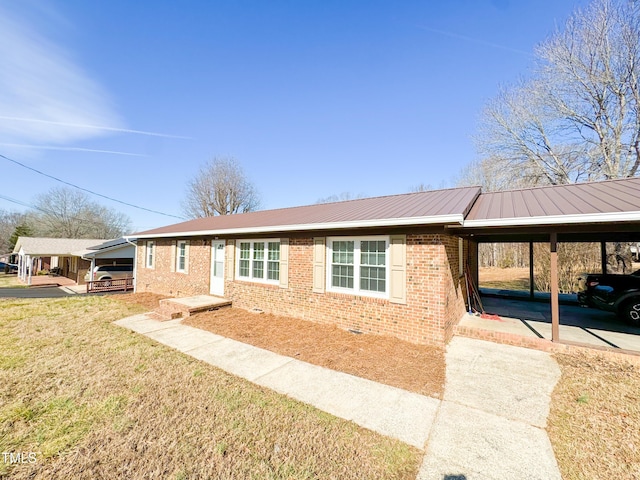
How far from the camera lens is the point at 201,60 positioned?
10352mm

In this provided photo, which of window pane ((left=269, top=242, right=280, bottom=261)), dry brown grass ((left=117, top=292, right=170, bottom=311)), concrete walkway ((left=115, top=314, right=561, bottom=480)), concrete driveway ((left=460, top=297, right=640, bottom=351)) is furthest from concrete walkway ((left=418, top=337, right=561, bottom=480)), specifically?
dry brown grass ((left=117, top=292, right=170, bottom=311))

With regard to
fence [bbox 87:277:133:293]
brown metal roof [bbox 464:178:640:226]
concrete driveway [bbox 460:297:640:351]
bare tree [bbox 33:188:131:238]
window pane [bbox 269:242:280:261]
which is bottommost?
fence [bbox 87:277:133:293]

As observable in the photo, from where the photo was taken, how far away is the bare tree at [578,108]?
12.5m

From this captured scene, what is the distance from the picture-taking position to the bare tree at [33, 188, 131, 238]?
3662cm

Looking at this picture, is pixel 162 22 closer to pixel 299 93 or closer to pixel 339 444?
pixel 299 93

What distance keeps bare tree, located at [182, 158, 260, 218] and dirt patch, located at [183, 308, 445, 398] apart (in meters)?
20.5

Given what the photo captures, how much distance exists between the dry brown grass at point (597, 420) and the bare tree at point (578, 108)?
14355 mm

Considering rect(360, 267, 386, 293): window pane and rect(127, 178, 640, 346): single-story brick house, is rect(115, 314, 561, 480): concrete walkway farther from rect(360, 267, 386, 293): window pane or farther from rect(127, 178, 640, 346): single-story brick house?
rect(360, 267, 386, 293): window pane

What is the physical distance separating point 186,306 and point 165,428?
19.4ft

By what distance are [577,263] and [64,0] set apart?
2230 cm

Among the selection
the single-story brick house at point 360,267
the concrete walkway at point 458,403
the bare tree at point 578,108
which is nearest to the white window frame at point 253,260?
the single-story brick house at point 360,267

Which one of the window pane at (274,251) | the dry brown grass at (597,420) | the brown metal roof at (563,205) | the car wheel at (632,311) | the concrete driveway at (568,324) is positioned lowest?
the dry brown grass at (597,420)

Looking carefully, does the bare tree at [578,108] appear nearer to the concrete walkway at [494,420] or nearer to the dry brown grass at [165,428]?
the concrete walkway at [494,420]

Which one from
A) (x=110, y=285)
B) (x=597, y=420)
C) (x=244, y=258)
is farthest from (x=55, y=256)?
(x=597, y=420)
